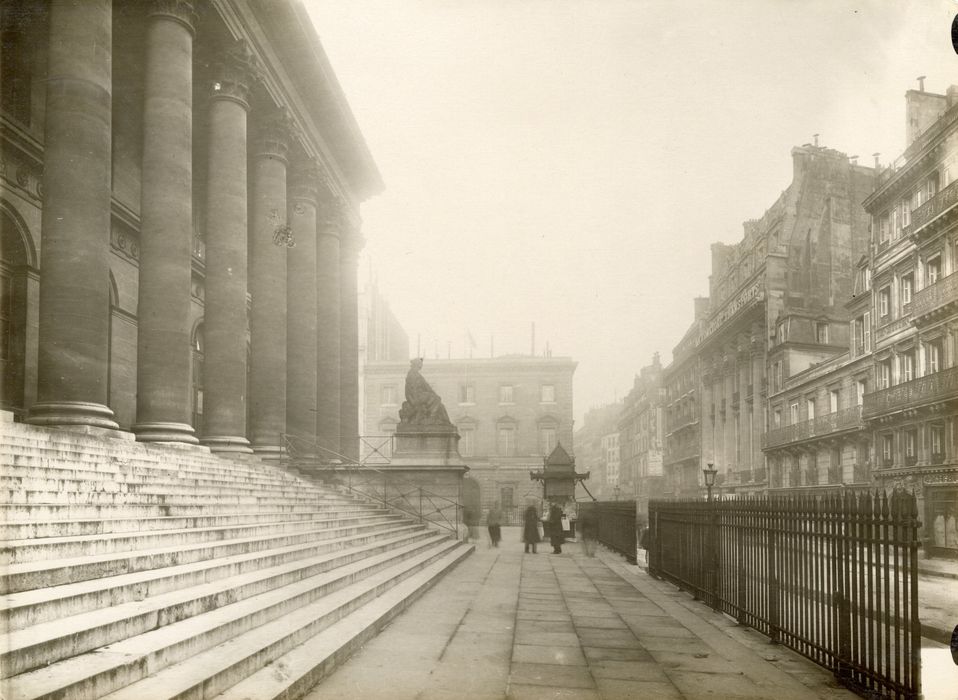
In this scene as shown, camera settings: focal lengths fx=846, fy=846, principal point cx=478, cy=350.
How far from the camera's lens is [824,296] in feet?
159

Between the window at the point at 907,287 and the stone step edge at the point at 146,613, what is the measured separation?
87.5 ft

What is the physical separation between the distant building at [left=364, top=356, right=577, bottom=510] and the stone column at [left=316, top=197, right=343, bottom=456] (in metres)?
41.2

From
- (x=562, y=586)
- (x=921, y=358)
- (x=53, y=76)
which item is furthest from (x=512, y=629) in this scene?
(x=921, y=358)

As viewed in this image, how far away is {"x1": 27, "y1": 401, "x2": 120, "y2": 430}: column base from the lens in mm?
11414

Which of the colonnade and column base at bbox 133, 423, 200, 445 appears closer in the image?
the colonnade

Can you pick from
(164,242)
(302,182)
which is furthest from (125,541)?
(302,182)

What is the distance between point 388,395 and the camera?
72.6 m

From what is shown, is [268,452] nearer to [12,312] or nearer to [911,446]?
[12,312]

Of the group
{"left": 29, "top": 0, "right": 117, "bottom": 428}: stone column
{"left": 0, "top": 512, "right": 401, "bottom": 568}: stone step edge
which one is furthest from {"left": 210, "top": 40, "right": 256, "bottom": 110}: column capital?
{"left": 0, "top": 512, "right": 401, "bottom": 568}: stone step edge

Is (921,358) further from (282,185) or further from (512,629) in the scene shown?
(512,629)

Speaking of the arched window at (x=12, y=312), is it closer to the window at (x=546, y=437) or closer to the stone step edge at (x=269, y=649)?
the stone step edge at (x=269, y=649)

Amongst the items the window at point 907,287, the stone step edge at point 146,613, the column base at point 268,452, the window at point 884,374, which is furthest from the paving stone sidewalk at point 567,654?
the window at point 884,374

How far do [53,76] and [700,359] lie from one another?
57.1 meters

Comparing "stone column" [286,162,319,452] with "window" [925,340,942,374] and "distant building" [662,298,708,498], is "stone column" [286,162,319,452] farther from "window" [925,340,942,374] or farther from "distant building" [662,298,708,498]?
"distant building" [662,298,708,498]
